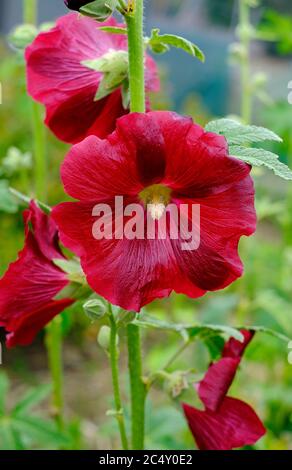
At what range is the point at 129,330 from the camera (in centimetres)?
75

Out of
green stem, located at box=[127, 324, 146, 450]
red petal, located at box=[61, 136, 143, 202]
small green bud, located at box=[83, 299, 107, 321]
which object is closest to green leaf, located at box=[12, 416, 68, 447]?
green stem, located at box=[127, 324, 146, 450]

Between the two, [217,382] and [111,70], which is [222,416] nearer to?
[217,382]

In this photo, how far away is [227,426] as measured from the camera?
783mm

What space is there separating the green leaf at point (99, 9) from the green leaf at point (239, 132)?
0.43ft

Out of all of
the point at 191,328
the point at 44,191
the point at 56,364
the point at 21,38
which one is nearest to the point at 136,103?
the point at 191,328

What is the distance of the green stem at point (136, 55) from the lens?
65cm

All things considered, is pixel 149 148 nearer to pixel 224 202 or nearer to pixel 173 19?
pixel 224 202

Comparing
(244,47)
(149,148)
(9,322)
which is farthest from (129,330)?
(244,47)

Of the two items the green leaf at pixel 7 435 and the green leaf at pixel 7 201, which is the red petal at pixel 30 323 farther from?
the green leaf at pixel 7 435

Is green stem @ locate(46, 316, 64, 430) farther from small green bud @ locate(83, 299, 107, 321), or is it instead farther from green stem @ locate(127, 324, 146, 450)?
small green bud @ locate(83, 299, 107, 321)

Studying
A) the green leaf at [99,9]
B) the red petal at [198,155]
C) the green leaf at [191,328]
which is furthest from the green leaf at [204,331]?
the green leaf at [99,9]

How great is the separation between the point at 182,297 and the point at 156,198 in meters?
1.68

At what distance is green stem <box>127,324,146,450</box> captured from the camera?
0.75 m
